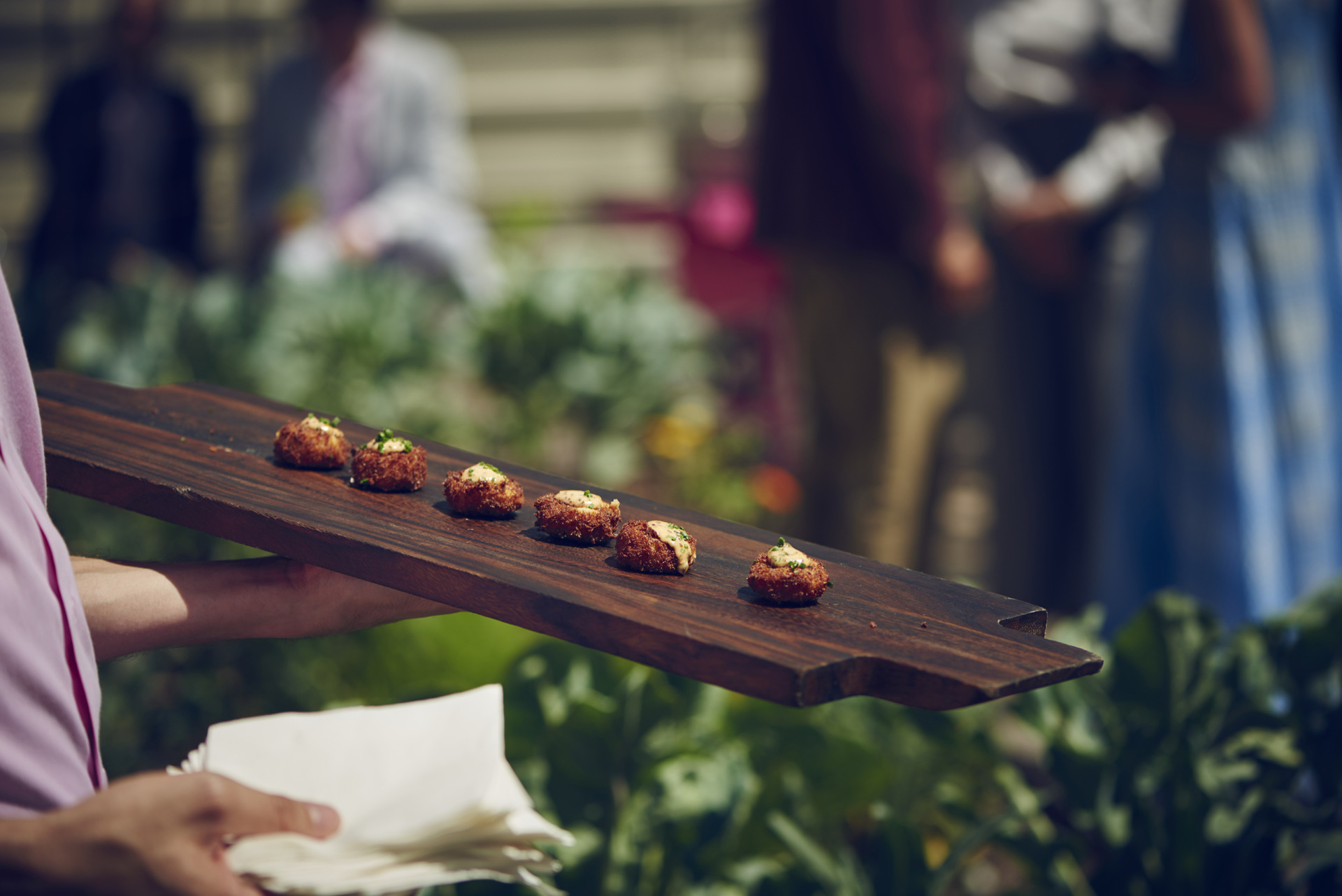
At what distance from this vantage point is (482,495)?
1098 millimetres

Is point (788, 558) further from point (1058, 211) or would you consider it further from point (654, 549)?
point (1058, 211)

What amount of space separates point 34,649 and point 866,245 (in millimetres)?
2275

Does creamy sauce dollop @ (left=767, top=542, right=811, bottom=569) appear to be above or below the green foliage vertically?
above

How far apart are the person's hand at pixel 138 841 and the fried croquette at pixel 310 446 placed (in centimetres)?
37

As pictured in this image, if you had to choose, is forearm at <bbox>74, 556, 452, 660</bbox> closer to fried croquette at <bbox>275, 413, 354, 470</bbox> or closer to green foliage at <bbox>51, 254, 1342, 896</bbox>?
fried croquette at <bbox>275, 413, 354, 470</bbox>

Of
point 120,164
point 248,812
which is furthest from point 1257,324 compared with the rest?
point 120,164

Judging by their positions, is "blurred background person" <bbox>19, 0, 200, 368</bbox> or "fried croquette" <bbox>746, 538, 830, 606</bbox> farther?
"blurred background person" <bbox>19, 0, 200, 368</bbox>

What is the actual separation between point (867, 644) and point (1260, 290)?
1861 millimetres

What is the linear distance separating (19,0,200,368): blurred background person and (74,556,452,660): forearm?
9.41 ft

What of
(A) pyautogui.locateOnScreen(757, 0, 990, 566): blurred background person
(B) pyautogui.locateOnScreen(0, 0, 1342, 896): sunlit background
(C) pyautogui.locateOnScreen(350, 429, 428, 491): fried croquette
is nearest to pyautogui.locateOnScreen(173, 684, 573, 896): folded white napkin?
(C) pyautogui.locateOnScreen(350, 429, 428, 491): fried croquette

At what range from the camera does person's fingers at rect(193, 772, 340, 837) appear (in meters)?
0.86

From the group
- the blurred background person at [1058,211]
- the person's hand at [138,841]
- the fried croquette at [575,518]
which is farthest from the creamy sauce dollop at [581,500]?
the blurred background person at [1058,211]

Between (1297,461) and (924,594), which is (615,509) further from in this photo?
(1297,461)

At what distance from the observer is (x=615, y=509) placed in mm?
1103
